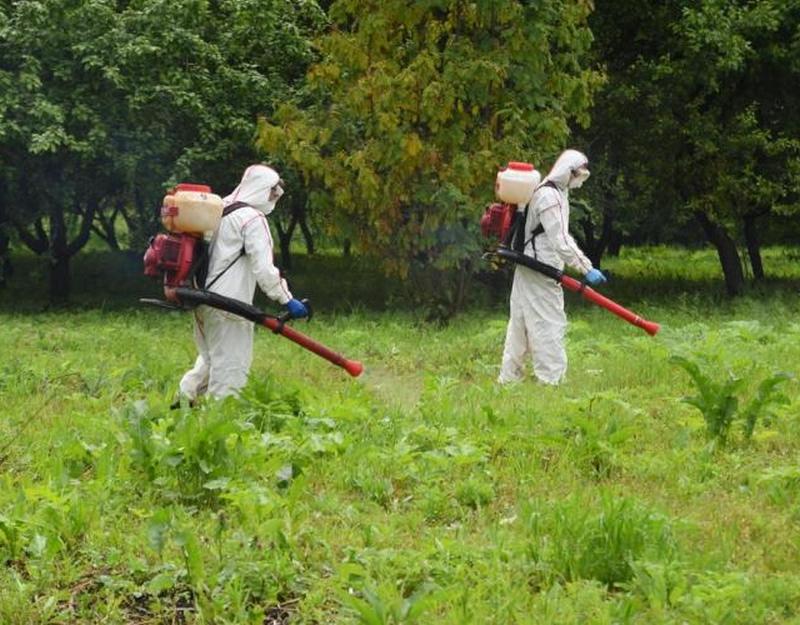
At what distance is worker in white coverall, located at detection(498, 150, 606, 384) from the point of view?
10.4 m

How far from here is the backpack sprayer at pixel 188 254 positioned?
8500mm

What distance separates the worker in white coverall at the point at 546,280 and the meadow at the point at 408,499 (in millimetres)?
386

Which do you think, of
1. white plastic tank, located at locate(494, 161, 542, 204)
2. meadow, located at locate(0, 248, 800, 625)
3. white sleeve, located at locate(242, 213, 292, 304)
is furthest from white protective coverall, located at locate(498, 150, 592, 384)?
white sleeve, located at locate(242, 213, 292, 304)

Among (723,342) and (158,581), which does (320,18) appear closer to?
(723,342)

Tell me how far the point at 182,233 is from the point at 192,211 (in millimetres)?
264

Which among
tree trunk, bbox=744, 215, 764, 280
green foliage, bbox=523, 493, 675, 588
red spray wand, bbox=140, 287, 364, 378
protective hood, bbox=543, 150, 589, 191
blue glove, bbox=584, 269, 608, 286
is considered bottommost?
tree trunk, bbox=744, 215, 764, 280

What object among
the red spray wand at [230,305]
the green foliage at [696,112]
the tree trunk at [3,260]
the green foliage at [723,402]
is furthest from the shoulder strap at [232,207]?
the tree trunk at [3,260]

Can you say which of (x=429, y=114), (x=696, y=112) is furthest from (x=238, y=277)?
(x=696, y=112)

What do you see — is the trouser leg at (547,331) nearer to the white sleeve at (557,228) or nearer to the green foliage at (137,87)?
the white sleeve at (557,228)

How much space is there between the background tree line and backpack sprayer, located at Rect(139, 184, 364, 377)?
753 cm

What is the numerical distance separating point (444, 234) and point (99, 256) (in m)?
14.5

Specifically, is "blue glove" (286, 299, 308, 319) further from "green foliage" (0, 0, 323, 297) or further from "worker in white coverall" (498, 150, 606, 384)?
"green foliage" (0, 0, 323, 297)

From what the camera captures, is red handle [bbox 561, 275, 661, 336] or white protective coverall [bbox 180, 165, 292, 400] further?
red handle [bbox 561, 275, 661, 336]

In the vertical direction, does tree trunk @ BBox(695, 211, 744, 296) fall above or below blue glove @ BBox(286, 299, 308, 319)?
below
